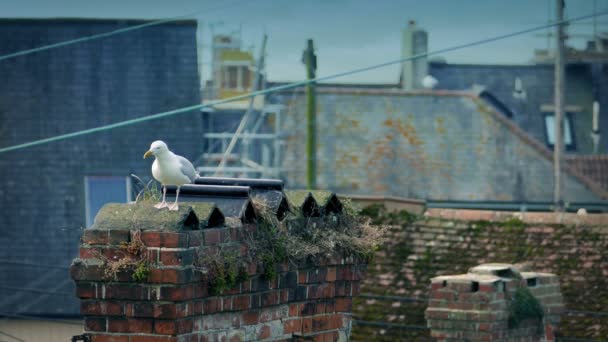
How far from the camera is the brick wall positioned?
13250mm

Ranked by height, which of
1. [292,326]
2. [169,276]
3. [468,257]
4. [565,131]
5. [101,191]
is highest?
[565,131]

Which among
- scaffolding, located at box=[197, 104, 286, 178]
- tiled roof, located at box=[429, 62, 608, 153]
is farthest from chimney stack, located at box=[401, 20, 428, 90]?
scaffolding, located at box=[197, 104, 286, 178]

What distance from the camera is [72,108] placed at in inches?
1144

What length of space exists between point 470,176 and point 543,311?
28.0m

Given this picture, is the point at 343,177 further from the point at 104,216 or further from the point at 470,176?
Answer: the point at 104,216

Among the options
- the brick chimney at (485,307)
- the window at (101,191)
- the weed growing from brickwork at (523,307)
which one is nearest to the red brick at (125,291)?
the brick chimney at (485,307)

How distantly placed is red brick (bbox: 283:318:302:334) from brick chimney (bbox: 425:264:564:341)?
4.02m

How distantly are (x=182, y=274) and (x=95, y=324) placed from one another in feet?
1.56

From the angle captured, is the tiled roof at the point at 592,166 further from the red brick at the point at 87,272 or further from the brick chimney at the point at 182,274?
the red brick at the point at 87,272

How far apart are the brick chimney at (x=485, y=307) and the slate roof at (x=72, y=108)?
1851 cm

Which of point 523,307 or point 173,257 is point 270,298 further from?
point 523,307

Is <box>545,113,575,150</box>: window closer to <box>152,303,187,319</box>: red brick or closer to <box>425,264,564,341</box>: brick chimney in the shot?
<box>425,264,564,341</box>: brick chimney

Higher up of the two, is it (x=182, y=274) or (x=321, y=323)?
(x=182, y=274)

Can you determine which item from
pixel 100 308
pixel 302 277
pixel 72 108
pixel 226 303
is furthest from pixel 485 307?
pixel 72 108
